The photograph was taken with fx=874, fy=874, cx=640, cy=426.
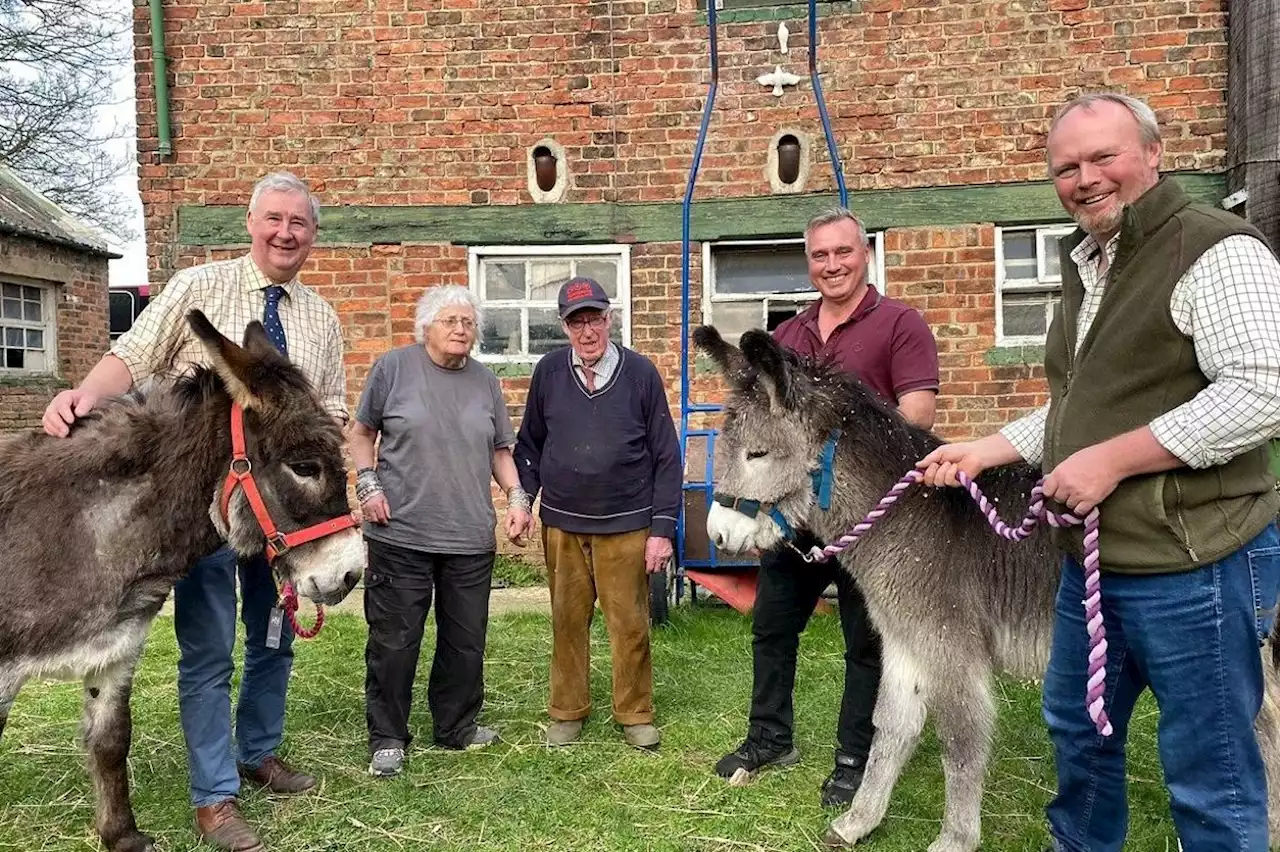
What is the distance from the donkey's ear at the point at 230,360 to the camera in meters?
2.71

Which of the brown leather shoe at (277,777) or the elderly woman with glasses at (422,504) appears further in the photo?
the elderly woman with glasses at (422,504)

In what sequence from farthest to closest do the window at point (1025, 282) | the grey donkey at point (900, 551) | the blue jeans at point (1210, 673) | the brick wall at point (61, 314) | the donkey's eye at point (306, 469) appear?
the brick wall at point (61, 314)
the window at point (1025, 282)
the grey donkey at point (900, 551)
the donkey's eye at point (306, 469)
the blue jeans at point (1210, 673)

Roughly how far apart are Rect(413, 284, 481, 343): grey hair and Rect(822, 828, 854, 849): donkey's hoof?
2.77 m

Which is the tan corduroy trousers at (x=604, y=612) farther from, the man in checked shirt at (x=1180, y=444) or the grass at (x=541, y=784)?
the man in checked shirt at (x=1180, y=444)

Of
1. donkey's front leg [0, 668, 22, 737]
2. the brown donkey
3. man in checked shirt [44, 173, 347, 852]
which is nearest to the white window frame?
man in checked shirt [44, 173, 347, 852]

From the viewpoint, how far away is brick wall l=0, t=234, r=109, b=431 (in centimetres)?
1313

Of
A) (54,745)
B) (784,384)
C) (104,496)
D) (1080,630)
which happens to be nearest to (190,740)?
(104,496)

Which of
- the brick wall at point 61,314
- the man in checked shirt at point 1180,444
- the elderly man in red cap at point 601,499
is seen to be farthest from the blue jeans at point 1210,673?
the brick wall at point 61,314

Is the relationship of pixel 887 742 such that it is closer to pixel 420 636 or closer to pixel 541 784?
pixel 541 784

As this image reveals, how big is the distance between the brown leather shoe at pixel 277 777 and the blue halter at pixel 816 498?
2313 mm

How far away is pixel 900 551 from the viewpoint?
331 cm

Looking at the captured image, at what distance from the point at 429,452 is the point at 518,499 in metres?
0.51

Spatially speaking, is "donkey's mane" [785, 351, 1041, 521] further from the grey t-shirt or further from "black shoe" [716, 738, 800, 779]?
the grey t-shirt

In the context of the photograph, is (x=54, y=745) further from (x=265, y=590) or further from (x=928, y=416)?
(x=928, y=416)
